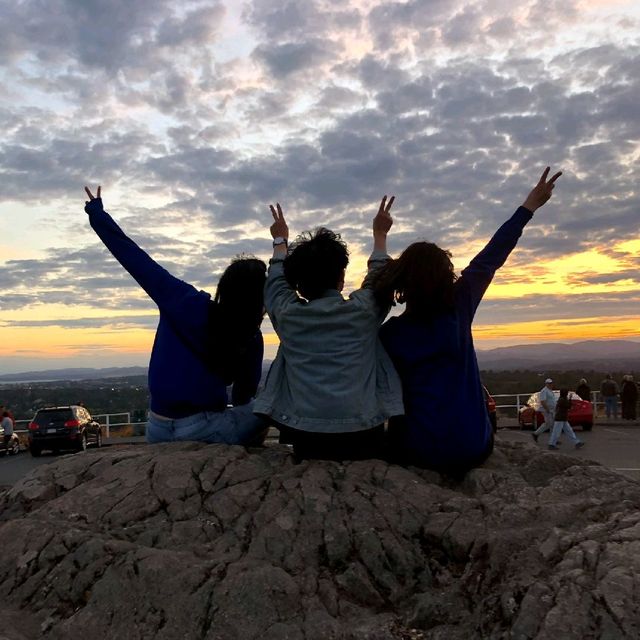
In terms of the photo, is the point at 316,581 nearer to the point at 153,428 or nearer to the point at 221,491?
the point at 221,491

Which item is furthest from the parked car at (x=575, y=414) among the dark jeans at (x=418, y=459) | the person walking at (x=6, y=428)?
the dark jeans at (x=418, y=459)

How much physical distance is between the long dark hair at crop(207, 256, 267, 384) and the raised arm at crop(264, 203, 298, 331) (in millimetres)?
129

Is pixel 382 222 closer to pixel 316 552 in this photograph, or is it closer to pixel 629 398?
pixel 316 552

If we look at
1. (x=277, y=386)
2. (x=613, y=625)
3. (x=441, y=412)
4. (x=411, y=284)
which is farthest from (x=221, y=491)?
(x=613, y=625)

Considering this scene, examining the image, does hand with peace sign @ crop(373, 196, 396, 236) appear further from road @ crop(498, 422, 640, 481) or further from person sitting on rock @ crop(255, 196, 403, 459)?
road @ crop(498, 422, 640, 481)

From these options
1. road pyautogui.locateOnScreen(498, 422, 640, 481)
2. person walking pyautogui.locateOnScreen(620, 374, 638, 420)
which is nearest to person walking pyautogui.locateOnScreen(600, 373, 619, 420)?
person walking pyautogui.locateOnScreen(620, 374, 638, 420)

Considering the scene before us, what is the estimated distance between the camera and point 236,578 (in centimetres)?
273

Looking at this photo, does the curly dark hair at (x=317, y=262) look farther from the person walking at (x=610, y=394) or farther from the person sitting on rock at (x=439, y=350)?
the person walking at (x=610, y=394)

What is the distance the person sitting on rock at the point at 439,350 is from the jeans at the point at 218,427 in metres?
0.92

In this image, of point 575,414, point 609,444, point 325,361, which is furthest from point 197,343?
point 575,414

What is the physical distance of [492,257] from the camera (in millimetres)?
3816

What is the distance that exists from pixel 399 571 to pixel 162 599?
3.31ft

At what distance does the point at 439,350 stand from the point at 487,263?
57 cm

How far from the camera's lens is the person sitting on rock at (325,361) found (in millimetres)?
3588
